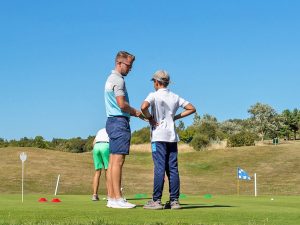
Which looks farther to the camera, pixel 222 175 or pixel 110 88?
pixel 222 175

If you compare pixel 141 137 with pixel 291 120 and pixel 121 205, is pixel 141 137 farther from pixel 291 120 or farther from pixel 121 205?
pixel 121 205

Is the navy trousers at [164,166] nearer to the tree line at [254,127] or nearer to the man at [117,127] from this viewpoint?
the man at [117,127]

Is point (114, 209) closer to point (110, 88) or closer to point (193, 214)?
point (193, 214)

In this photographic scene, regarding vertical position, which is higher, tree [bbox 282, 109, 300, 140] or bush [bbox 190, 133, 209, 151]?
tree [bbox 282, 109, 300, 140]

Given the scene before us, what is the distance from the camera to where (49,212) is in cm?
693

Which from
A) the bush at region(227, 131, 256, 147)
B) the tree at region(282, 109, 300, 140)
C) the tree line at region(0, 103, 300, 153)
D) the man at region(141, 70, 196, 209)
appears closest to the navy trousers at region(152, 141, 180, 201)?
the man at region(141, 70, 196, 209)

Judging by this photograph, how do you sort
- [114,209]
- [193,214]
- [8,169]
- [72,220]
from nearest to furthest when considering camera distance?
[72,220] < [193,214] < [114,209] < [8,169]

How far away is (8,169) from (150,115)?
2724 cm

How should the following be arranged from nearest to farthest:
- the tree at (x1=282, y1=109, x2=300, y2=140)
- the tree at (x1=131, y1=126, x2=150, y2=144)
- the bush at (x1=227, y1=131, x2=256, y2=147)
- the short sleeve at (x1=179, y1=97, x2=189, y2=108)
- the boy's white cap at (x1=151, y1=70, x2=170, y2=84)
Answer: the boy's white cap at (x1=151, y1=70, x2=170, y2=84) < the short sleeve at (x1=179, y1=97, x2=189, y2=108) < the bush at (x1=227, y1=131, x2=256, y2=147) < the tree at (x1=131, y1=126, x2=150, y2=144) < the tree at (x1=282, y1=109, x2=300, y2=140)

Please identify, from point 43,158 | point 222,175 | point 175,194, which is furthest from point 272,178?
point 175,194

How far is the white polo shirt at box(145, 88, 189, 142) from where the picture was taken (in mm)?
7805

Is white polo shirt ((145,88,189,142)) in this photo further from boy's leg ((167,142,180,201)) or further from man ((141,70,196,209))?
boy's leg ((167,142,180,201))

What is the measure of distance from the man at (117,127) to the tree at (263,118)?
295 feet

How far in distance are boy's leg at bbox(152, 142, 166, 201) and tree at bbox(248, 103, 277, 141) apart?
295 feet
